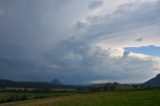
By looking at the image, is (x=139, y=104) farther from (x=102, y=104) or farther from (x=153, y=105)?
(x=102, y=104)

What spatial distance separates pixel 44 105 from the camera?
65.9m

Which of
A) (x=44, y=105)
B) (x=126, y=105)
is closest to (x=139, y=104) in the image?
(x=126, y=105)

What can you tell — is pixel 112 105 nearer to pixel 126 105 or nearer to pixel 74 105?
pixel 126 105

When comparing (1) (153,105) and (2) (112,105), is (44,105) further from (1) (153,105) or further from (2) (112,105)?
(1) (153,105)

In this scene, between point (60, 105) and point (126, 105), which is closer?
point (126, 105)

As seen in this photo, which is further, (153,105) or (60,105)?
(60,105)

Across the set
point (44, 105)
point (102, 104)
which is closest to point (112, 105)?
point (102, 104)

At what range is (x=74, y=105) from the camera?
65.4 metres

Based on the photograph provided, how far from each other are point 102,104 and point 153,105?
10.5m

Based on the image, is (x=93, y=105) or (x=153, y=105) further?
(x=93, y=105)

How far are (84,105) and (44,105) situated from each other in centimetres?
800

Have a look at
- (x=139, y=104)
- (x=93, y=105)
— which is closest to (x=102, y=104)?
(x=93, y=105)

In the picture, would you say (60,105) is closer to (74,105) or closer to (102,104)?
(74,105)

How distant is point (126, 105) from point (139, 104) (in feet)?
8.24
